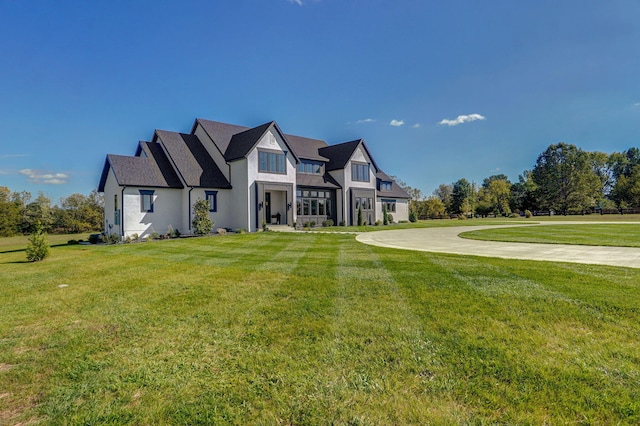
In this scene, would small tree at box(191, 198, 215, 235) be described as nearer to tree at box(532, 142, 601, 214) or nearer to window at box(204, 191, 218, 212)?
window at box(204, 191, 218, 212)

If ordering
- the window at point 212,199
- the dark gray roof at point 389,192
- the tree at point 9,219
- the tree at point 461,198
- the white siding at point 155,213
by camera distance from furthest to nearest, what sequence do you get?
the tree at point 461,198, the dark gray roof at point 389,192, the tree at point 9,219, the window at point 212,199, the white siding at point 155,213

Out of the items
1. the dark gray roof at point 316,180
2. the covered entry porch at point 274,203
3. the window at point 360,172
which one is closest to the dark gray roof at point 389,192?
the window at point 360,172

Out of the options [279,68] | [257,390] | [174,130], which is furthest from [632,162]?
[257,390]

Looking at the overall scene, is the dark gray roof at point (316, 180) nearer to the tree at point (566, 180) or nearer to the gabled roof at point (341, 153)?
the gabled roof at point (341, 153)

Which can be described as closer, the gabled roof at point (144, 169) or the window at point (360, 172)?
the gabled roof at point (144, 169)

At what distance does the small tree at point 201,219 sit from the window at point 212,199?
1.50 meters

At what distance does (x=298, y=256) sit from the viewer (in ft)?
36.1

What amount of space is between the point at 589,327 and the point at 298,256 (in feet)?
26.4

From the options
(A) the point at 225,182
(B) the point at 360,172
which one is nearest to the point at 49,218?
(A) the point at 225,182

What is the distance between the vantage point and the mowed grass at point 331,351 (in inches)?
107

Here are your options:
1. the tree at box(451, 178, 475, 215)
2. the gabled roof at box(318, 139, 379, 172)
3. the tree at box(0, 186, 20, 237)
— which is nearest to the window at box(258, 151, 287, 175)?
the gabled roof at box(318, 139, 379, 172)

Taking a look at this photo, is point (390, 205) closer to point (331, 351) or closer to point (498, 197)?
point (331, 351)

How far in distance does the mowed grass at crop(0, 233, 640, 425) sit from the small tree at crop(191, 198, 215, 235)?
1366 cm

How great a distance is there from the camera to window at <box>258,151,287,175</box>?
2433 cm
